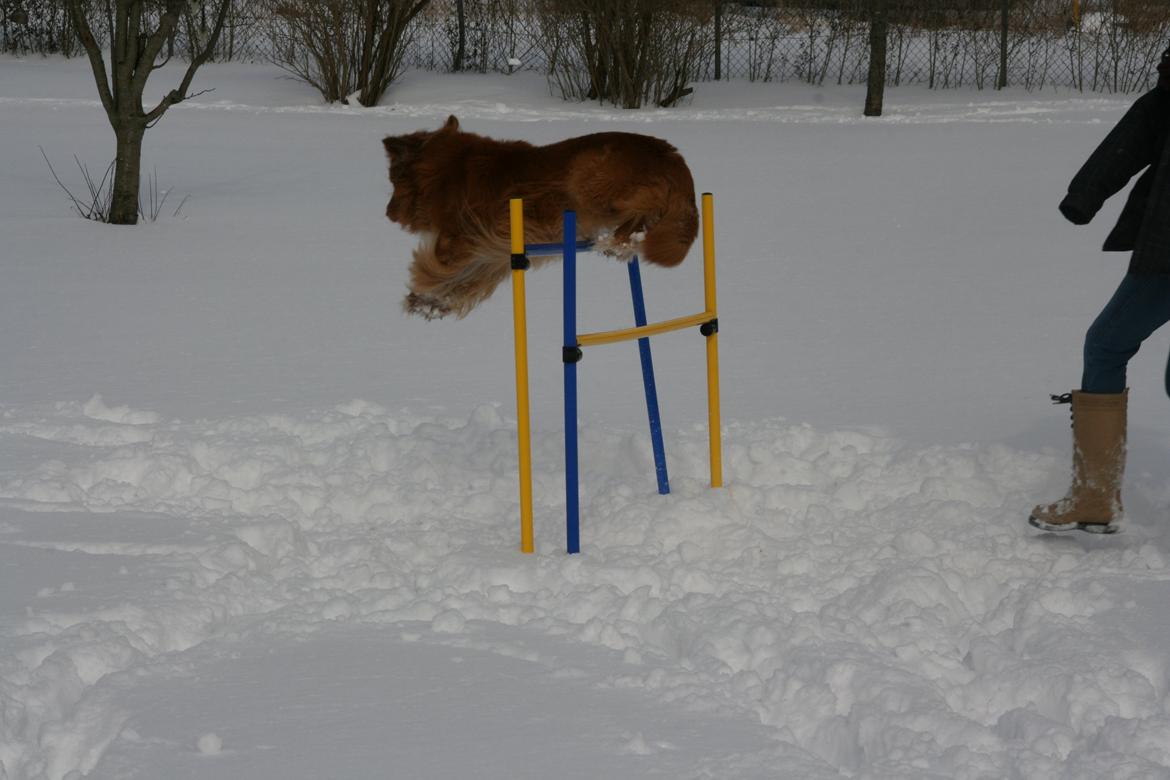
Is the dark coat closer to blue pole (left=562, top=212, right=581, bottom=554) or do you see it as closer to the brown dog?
the brown dog

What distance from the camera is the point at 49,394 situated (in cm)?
484

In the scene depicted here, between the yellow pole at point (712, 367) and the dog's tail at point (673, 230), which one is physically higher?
the dog's tail at point (673, 230)

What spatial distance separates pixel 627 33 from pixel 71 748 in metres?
11.3

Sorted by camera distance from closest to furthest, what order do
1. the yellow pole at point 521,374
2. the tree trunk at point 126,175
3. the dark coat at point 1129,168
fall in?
the dark coat at point 1129,168 → the yellow pole at point 521,374 → the tree trunk at point 126,175

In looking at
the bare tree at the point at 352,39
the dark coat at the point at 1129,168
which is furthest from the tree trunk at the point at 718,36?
the dark coat at the point at 1129,168

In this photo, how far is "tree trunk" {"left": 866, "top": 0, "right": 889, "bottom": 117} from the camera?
12016 mm

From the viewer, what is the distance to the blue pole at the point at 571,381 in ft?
10.9

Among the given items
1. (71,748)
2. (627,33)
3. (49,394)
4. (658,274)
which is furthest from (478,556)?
(627,33)

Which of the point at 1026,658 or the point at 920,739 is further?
the point at 1026,658

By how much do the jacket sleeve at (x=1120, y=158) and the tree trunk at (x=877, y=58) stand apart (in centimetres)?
934

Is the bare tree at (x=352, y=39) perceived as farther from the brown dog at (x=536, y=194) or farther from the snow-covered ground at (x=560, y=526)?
the brown dog at (x=536, y=194)

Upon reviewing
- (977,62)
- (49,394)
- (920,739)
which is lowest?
(920,739)

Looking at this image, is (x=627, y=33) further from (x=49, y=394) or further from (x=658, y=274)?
(x=49, y=394)

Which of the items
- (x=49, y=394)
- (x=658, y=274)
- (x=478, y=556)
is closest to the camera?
(x=478, y=556)
